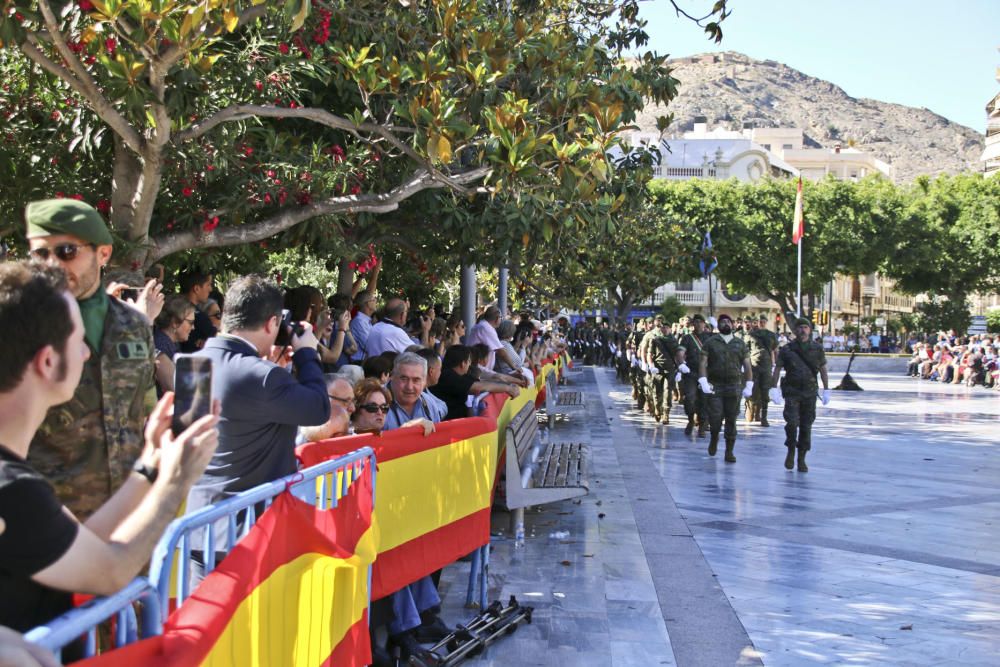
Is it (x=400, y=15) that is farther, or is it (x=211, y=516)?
(x=400, y=15)

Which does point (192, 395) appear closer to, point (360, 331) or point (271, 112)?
point (271, 112)

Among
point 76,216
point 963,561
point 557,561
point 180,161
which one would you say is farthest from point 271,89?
point 963,561

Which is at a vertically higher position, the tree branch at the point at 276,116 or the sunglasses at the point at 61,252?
the tree branch at the point at 276,116

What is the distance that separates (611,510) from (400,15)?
4.83 metres

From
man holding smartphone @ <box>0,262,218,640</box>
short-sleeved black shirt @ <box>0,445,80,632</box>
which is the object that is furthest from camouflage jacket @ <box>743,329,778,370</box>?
short-sleeved black shirt @ <box>0,445,80,632</box>

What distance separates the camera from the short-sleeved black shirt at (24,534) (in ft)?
6.98

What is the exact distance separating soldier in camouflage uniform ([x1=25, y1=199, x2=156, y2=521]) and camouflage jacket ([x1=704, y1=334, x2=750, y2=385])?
11.7 metres

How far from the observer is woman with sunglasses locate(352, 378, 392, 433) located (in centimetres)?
611

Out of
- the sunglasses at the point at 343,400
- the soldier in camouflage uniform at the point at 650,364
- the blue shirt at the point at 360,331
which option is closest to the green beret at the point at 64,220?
the sunglasses at the point at 343,400

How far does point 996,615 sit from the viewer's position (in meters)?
7.00

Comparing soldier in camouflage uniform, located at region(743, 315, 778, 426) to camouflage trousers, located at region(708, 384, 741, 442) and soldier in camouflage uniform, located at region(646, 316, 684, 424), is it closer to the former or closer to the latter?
soldier in camouflage uniform, located at region(646, 316, 684, 424)

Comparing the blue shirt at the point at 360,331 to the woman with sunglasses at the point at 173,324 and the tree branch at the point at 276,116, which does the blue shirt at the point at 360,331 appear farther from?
the woman with sunglasses at the point at 173,324

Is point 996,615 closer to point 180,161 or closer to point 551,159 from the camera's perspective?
point 551,159

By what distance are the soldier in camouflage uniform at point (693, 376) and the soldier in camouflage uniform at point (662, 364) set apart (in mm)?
508
